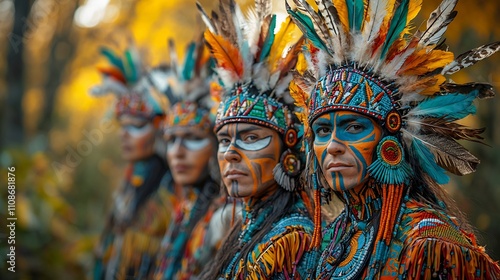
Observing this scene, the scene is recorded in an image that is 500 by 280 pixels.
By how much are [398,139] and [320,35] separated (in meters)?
0.69

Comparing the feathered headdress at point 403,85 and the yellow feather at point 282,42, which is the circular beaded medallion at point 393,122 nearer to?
the feathered headdress at point 403,85

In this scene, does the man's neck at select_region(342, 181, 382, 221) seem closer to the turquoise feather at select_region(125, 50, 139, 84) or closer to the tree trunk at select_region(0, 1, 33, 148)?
the turquoise feather at select_region(125, 50, 139, 84)

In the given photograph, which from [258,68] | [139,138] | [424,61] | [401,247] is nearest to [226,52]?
[258,68]

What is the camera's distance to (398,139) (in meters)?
3.22

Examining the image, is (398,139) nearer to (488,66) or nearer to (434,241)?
(434,241)

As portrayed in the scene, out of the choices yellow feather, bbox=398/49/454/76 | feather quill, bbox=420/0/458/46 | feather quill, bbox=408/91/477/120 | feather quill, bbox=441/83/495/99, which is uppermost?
feather quill, bbox=420/0/458/46

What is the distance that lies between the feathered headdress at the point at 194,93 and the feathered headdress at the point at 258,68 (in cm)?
137

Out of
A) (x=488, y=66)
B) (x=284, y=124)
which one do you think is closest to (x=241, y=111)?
(x=284, y=124)

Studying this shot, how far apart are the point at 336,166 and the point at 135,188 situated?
4248 millimetres

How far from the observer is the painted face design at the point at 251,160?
13.6ft

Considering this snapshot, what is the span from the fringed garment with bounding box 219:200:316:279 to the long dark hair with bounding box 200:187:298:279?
6 cm

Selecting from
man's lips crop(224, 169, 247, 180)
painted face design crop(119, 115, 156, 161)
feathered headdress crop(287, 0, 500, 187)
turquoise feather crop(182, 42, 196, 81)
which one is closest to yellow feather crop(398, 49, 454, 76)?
feathered headdress crop(287, 0, 500, 187)

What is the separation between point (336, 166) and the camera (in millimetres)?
3244

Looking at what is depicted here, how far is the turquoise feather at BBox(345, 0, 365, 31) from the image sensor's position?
3.34 m
